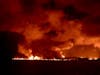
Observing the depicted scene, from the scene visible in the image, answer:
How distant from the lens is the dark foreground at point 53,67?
5.87m

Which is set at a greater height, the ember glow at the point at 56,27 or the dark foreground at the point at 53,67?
the ember glow at the point at 56,27

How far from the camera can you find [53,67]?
5.90 metres

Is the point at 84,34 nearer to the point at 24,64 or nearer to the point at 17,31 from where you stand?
the point at 17,31

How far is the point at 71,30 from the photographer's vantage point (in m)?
7.58

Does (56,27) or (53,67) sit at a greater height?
(56,27)

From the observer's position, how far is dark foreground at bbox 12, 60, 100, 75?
5.87m

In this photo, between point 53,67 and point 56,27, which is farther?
point 56,27

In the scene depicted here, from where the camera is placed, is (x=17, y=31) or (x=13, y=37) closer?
(x=13, y=37)

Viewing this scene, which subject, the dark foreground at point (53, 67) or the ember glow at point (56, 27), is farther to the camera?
the ember glow at point (56, 27)

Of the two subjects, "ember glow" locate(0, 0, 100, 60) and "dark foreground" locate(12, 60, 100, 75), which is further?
"ember glow" locate(0, 0, 100, 60)

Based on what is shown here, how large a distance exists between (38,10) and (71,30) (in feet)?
3.37

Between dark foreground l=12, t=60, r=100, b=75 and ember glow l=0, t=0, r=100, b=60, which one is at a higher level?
ember glow l=0, t=0, r=100, b=60

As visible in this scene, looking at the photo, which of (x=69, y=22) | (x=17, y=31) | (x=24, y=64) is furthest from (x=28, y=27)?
(x=24, y=64)

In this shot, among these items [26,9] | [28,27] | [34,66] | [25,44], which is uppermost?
[26,9]
